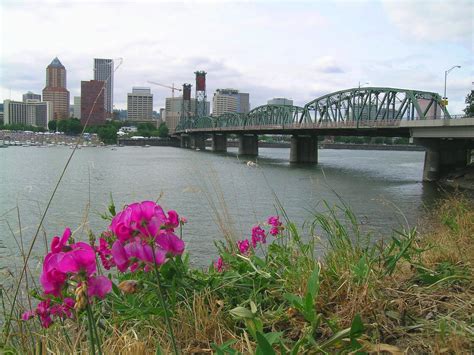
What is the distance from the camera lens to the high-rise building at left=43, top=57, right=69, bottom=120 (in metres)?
6.17

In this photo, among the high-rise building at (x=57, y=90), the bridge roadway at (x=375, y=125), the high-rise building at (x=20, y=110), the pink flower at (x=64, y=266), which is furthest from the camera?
the bridge roadway at (x=375, y=125)

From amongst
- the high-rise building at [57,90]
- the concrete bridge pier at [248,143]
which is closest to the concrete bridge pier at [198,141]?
the concrete bridge pier at [248,143]

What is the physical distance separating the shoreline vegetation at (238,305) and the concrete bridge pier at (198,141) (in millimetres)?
138917

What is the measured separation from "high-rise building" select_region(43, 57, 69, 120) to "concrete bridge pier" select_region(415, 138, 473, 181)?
43.2m

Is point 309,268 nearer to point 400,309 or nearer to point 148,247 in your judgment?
point 400,309

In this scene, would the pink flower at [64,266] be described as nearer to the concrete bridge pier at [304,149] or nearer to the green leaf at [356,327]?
the green leaf at [356,327]

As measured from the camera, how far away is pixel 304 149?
265ft

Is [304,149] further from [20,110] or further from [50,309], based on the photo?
[50,309]

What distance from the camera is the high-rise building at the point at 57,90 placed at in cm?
617

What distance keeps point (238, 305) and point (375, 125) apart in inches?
2168

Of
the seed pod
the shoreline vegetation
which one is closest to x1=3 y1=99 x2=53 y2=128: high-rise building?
the shoreline vegetation

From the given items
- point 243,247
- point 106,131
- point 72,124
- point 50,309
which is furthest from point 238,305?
point 106,131

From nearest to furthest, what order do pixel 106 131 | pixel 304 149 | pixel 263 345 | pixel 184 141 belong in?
pixel 263 345, pixel 106 131, pixel 304 149, pixel 184 141

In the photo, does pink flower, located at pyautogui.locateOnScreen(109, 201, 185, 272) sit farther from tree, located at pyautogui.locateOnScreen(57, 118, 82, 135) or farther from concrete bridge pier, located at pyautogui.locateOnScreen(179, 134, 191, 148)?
concrete bridge pier, located at pyautogui.locateOnScreen(179, 134, 191, 148)
